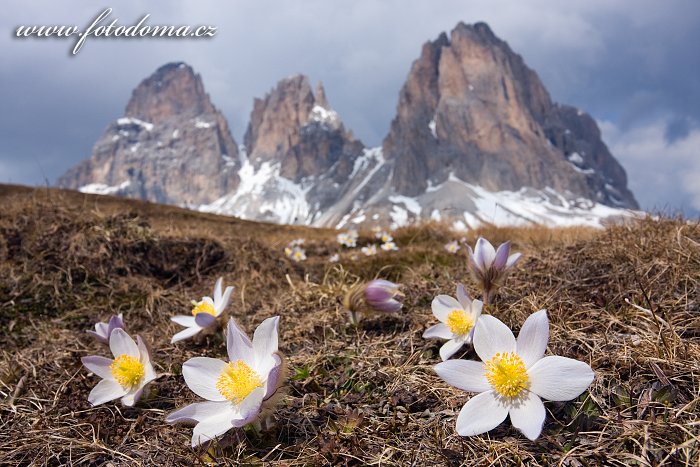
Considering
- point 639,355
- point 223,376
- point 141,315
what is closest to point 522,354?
point 639,355

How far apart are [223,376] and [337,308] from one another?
47.1 inches

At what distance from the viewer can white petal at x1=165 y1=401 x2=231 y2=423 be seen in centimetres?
120

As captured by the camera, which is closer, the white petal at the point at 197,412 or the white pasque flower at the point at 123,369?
the white petal at the point at 197,412

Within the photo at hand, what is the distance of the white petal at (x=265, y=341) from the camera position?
133cm

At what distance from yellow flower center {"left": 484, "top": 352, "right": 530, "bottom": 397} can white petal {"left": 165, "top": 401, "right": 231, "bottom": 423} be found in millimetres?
783

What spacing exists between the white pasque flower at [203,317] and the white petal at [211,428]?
0.62m

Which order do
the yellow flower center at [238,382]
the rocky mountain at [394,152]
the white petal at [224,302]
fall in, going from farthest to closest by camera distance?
the rocky mountain at [394,152] → the white petal at [224,302] → the yellow flower center at [238,382]

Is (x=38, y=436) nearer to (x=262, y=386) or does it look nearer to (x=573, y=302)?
(x=262, y=386)

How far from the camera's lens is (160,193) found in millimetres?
176000

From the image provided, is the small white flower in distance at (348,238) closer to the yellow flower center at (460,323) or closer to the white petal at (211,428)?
the yellow flower center at (460,323)

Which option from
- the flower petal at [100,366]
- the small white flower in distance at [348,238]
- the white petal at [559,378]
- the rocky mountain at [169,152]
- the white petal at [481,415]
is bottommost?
the flower petal at [100,366]

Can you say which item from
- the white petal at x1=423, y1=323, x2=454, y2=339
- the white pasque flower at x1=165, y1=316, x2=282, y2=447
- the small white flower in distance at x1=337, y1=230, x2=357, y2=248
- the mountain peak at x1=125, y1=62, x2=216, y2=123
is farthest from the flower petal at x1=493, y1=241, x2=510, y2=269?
the mountain peak at x1=125, y1=62, x2=216, y2=123

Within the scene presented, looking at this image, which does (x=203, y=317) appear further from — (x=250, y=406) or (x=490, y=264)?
(x=490, y=264)

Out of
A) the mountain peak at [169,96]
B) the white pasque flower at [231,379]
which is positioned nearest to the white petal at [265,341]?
the white pasque flower at [231,379]
